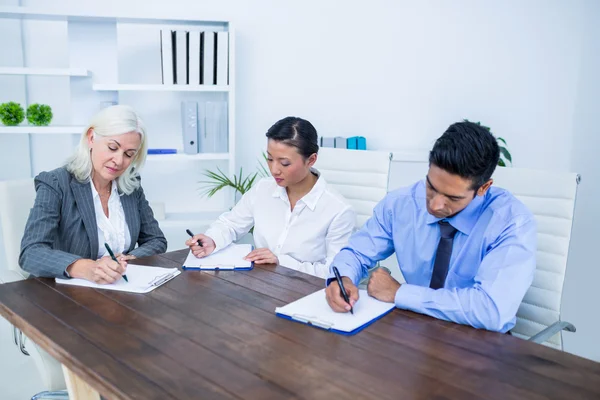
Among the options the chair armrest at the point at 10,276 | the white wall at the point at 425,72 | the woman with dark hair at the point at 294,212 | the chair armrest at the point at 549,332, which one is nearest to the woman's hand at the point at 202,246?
the woman with dark hair at the point at 294,212

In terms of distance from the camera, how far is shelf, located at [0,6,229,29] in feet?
9.70

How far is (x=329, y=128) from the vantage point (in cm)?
377

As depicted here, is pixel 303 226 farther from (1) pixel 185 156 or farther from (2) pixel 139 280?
(1) pixel 185 156

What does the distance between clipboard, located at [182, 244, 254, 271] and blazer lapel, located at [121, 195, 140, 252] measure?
311 mm

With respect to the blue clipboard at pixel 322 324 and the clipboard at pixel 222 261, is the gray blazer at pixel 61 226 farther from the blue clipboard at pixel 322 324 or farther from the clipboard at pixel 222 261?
the blue clipboard at pixel 322 324

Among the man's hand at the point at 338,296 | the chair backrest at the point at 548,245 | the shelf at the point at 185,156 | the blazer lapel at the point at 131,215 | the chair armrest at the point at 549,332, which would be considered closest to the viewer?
the man's hand at the point at 338,296

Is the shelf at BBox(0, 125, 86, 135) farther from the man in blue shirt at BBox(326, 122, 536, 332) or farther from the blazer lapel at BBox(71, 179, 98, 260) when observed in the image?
the man in blue shirt at BBox(326, 122, 536, 332)

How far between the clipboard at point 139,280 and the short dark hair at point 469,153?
0.96 m

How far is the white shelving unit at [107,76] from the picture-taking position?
3.07 m

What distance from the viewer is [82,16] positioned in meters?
3.04

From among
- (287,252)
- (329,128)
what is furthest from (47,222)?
(329,128)

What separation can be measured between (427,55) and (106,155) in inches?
102

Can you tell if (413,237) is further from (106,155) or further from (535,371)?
(106,155)

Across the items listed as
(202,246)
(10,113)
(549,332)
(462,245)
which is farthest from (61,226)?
(549,332)
